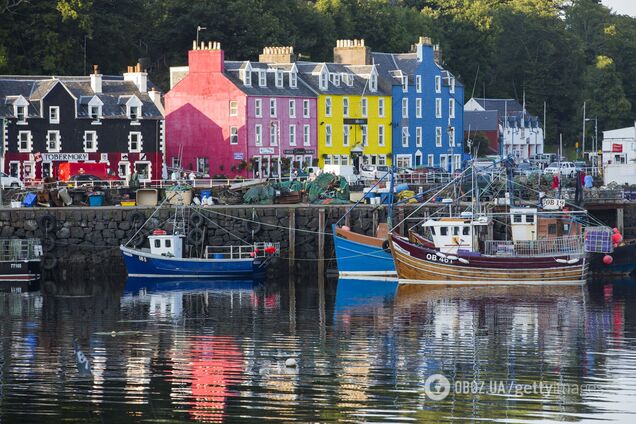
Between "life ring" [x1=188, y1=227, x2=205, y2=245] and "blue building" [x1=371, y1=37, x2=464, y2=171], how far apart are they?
3399 cm

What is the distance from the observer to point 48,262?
68.7 meters

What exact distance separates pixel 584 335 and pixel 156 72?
2552 inches

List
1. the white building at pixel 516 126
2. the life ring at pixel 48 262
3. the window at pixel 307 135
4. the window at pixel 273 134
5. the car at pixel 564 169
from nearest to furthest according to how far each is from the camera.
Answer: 1. the life ring at pixel 48 262
2. the car at pixel 564 169
3. the window at pixel 273 134
4. the window at pixel 307 135
5. the white building at pixel 516 126

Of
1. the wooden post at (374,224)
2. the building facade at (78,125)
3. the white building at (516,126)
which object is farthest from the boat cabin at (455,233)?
the white building at (516,126)

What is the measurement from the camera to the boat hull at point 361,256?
66750 mm

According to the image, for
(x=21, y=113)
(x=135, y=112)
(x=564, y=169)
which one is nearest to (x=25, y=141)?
(x=21, y=113)

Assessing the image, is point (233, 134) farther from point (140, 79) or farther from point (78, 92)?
point (78, 92)

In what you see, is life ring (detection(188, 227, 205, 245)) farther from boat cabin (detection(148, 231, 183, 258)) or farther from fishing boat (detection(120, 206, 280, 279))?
boat cabin (detection(148, 231, 183, 258))

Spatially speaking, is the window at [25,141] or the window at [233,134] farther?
the window at [233,134]

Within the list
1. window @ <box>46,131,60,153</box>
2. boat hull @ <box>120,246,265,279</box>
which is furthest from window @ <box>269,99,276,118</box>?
boat hull @ <box>120,246,265,279</box>

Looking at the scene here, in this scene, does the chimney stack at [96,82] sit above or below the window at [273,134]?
above

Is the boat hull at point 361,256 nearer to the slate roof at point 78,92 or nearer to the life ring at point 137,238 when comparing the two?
the life ring at point 137,238

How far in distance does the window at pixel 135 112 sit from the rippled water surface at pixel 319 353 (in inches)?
922

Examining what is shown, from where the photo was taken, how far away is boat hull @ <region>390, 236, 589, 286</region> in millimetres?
65000
